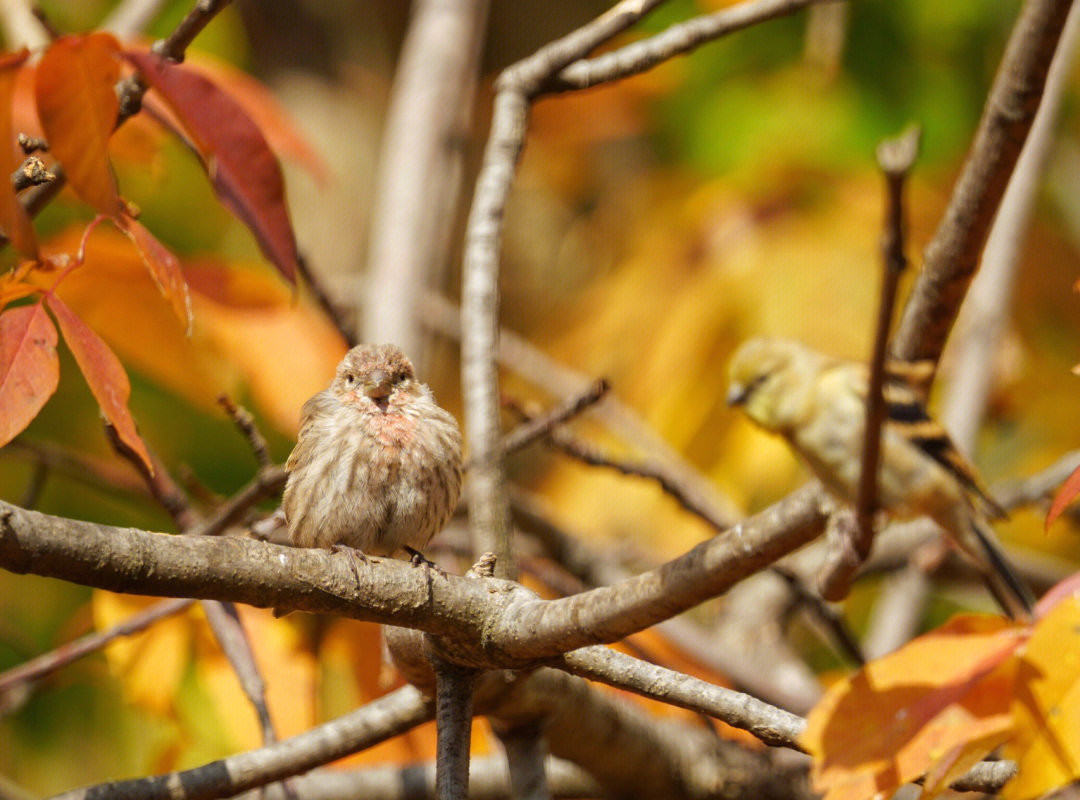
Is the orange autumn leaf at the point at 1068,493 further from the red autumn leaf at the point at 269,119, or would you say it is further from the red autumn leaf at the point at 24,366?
the red autumn leaf at the point at 269,119

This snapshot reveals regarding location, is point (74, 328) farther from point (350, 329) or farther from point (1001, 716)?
point (1001, 716)

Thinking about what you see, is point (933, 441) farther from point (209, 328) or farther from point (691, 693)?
point (209, 328)

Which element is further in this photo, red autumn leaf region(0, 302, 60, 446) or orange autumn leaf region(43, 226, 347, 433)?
orange autumn leaf region(43, 226, 347, 433)

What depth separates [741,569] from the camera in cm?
245

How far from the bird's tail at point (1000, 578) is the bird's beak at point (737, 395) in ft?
3.36

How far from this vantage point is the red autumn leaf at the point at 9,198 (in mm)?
2096

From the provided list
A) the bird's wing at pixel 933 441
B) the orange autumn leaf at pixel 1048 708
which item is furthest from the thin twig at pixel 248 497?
the bird's wing at pixel 933 441

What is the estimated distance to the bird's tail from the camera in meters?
4.37

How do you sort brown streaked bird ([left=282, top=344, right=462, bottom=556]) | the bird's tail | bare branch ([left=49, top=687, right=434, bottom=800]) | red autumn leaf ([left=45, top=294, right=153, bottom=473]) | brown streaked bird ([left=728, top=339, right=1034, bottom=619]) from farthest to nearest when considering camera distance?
the bird's tail → brown streaked bird ([left=728, top=339, right=1034, bottom=619]) → brown streaked bird ([left=282, top=344, right=462, bottom=556]) → bare branch ([left=49, top=687, right=434, bottom=800]) → red autumn leaf ([left=45, top=294, right=153, bottom=473])

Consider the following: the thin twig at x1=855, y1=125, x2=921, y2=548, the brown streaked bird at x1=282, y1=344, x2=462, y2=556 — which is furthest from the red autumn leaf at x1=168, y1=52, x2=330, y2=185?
the thin twig at x1=855, y1=125, x2=921, y2=548

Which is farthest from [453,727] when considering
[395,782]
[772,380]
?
[772,380]

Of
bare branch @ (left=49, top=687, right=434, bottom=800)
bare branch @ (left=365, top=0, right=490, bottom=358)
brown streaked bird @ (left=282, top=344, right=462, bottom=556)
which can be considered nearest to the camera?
bare branch @ (left=49, top=687, right=434, bottom=800)

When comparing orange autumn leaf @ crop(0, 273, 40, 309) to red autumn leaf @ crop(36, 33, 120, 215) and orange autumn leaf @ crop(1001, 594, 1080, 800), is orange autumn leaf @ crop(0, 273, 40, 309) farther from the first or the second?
orange autumn leaf @ crop(1001, 594, 1080, 800)

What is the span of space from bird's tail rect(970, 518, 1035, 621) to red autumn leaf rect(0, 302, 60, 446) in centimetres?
346
